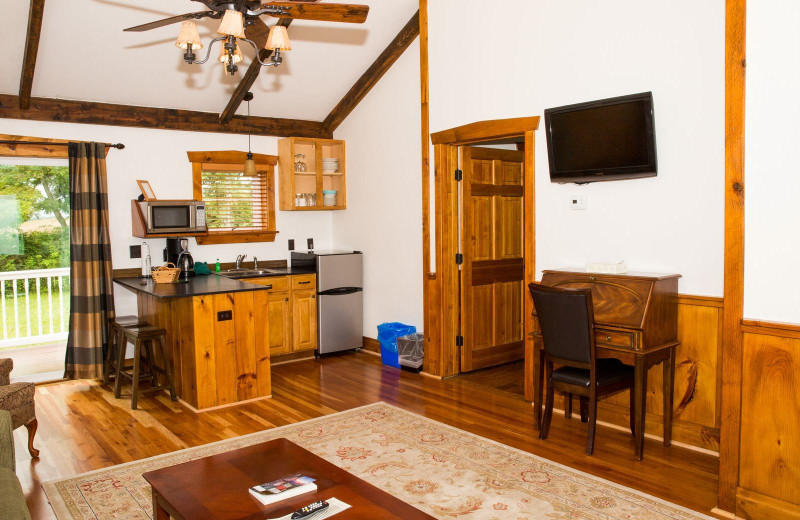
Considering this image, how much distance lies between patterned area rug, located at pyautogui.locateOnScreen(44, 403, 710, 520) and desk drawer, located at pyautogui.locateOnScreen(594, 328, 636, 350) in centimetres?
77

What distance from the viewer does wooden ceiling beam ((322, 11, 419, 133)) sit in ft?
18.4

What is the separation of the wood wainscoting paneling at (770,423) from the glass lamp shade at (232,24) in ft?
8.85

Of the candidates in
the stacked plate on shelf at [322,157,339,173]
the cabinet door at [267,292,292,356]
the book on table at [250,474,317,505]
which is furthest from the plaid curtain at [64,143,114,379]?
the book on table at [250,474,317,505]

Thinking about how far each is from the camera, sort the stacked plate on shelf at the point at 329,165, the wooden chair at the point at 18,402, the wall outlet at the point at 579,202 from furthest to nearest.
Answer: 1. the stacked plate on shelf at the point at 329,165
2. the wall outlet at the point at 579,202
3. the wooden chair at the point at 18,402

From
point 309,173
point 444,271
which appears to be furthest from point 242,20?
point 309,173

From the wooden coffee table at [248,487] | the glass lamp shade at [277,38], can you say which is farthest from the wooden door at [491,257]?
the wooden coffee table at [248,487]

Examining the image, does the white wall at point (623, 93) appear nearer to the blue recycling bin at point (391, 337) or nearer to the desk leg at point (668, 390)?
the desk leg at point (668, 390)

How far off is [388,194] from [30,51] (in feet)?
10.5

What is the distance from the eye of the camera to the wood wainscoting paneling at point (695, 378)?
359cm

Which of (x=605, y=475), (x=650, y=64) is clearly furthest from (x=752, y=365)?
(x=650, y=64)

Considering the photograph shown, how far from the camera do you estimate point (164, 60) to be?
520 cm

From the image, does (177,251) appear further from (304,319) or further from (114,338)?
(304,319)

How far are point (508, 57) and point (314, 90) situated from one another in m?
2.31

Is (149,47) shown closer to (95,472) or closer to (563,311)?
(95,472)
